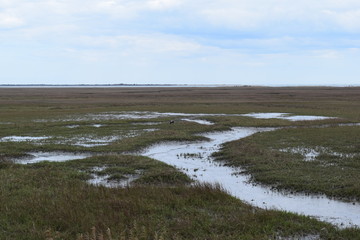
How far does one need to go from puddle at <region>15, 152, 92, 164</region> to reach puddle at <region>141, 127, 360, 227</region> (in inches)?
162

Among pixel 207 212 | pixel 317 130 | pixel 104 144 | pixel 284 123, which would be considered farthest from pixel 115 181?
pixel 284 123

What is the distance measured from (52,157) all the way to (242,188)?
12.0 meters

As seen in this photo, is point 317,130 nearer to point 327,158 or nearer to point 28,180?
point 327,158

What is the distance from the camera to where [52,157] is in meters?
20.1

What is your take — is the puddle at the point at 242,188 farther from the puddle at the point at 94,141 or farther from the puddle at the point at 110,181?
the puddle at the point at 94,141

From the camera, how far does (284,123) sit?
3416 cm

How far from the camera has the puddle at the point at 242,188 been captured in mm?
10484

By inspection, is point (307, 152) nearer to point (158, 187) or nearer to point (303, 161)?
point (303, 161)

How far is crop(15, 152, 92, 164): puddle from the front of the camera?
19286mm

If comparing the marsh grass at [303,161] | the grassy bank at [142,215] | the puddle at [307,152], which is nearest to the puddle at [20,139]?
the grassy bank at [142,215]

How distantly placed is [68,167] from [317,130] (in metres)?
20.5

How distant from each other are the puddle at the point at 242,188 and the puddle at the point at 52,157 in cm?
411

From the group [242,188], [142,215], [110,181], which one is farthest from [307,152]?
[142,215]

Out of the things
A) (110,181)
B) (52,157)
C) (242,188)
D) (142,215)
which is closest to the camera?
(142,215)
